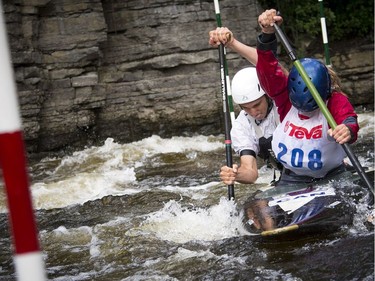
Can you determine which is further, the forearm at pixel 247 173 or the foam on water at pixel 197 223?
the foam on water at pixel 197 223

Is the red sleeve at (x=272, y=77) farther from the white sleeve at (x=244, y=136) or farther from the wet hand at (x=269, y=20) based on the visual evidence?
the white sleeve at (x=244, y=136)

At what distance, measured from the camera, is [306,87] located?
4.32 metres

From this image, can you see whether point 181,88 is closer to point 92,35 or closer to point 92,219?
point 92,35

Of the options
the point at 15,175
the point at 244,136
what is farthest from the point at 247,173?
the point at 15,175

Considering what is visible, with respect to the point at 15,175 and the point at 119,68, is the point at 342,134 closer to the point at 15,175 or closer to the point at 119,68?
the point at 15,175

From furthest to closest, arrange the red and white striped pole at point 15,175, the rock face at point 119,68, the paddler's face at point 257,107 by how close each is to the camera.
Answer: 1. the rock face at point 119,68
2. the paddler's face at point 257,107
3. the red and white striped pole at point 15,175

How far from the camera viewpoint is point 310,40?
12508mm

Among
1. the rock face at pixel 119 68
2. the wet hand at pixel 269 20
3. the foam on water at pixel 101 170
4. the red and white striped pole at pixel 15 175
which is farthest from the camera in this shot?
the rock face at pixel 119 68

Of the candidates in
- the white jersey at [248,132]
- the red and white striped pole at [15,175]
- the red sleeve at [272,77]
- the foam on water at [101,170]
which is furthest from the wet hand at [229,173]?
the red and white striped pole at [15,175]

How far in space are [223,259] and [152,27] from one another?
7349 mm

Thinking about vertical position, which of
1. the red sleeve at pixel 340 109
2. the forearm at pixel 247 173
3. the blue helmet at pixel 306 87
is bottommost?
the forearm at pixel 247 173

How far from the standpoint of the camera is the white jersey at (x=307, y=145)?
4477 mm

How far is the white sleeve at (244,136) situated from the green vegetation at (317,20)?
25.2 ft

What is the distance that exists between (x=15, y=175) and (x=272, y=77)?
315 cm
